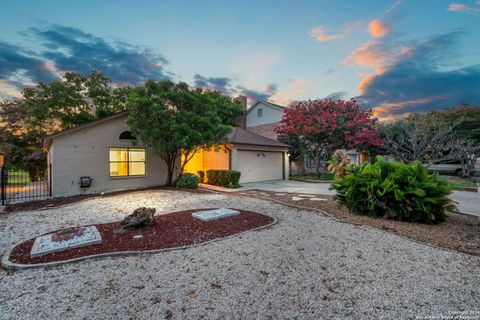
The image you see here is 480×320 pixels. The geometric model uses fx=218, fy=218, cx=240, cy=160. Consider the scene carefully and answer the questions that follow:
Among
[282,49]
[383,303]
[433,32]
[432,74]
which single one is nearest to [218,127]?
[282,49]

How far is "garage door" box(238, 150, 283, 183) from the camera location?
13.6 meters

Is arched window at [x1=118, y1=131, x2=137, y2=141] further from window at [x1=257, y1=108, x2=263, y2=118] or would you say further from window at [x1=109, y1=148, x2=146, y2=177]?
window at [x1=257, y1=108, x2=263, y2=118]

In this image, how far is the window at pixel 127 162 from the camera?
10.5m

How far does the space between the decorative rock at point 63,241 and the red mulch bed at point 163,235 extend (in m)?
0.08

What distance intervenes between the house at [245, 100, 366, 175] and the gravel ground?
602 inches

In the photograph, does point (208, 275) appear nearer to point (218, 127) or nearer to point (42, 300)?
point (42, 300)

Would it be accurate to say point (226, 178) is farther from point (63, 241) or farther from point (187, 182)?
point (63, 241)

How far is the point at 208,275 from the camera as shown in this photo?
2.91 meters

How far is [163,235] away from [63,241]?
166cm

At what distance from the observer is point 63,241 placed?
3828 millimetres

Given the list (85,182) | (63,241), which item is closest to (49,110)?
(85,182)

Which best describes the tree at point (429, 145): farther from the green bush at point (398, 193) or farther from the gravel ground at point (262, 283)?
the gravel ground at point (262, 283)

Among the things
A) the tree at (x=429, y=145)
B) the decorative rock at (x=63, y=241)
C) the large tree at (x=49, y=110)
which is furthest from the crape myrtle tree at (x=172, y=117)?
the tree at (x=429, y=145)

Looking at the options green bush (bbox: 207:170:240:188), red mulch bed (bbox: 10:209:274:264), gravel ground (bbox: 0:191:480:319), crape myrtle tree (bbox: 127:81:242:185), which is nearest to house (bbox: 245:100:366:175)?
green bush (bbox: 207:170:240:188)
